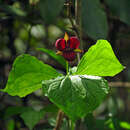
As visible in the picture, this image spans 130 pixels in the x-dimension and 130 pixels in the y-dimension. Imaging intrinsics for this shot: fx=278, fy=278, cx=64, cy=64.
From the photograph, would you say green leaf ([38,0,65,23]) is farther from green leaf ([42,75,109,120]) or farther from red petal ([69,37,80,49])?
green leaf ([42,75,109,120])

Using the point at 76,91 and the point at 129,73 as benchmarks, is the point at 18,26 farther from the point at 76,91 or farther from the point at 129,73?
the point at 76,91

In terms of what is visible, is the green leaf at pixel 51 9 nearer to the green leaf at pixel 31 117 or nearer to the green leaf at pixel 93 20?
the green leaf at pixel 93 20

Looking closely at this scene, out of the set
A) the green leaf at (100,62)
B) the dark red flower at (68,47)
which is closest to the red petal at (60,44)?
the dark red flower at (68,47)

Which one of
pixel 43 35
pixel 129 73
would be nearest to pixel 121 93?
pixel 129 73

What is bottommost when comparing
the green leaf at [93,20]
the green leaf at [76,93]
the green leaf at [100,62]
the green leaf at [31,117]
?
the green leaf at [31,117]

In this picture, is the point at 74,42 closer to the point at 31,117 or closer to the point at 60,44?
the point at 60,44
